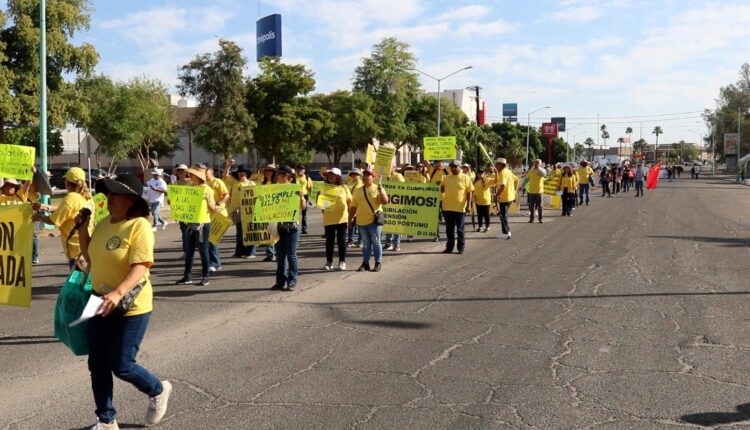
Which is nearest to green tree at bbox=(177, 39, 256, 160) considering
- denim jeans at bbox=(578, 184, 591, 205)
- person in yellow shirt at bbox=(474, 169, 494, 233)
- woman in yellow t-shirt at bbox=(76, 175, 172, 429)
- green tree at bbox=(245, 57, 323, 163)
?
green tree at bbox=(245, 57, 323, 163)

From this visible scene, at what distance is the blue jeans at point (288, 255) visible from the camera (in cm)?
976

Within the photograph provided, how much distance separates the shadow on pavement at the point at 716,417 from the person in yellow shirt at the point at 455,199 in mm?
8591

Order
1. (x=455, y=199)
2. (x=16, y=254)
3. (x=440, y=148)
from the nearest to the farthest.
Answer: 1. (x=16, y=254)
2. (x=455, y=199)
3. (x=440, y=148)

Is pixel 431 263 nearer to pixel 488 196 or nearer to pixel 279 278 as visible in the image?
Answer: pixel 279 278

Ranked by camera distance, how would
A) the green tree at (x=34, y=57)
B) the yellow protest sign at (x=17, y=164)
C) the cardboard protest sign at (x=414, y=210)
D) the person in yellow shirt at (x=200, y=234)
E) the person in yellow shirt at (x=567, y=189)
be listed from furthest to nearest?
the green tree at (x=34, y=57)
the person in yellow shirt at (x=567, y=189)
the cardboard protest sign at (x=414, y=210)
the yellow protest sign at (x=17, y=164)
the person in yellow shirt at (x=200, y=234)

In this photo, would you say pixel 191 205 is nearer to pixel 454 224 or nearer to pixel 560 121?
pixel 454 224

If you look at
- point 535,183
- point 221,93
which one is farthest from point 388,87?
point 535,183

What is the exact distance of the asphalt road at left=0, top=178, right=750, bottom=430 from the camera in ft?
16.7

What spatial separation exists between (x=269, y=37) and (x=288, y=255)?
52871 millimetres

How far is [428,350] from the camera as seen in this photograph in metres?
6.71

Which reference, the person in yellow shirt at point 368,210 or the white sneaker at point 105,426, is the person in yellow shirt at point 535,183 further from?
the white sneaker at point 105,426

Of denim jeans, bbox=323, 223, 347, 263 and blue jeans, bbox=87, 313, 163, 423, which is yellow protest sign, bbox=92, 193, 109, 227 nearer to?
denim jeans, bbox=323, 223, 347, 263

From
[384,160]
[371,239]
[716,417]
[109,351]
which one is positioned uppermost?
[384,160]

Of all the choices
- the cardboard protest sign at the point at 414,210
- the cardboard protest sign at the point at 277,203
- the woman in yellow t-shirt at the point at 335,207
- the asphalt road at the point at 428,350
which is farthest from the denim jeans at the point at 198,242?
the cardboard protest sign at the point at 414,210
